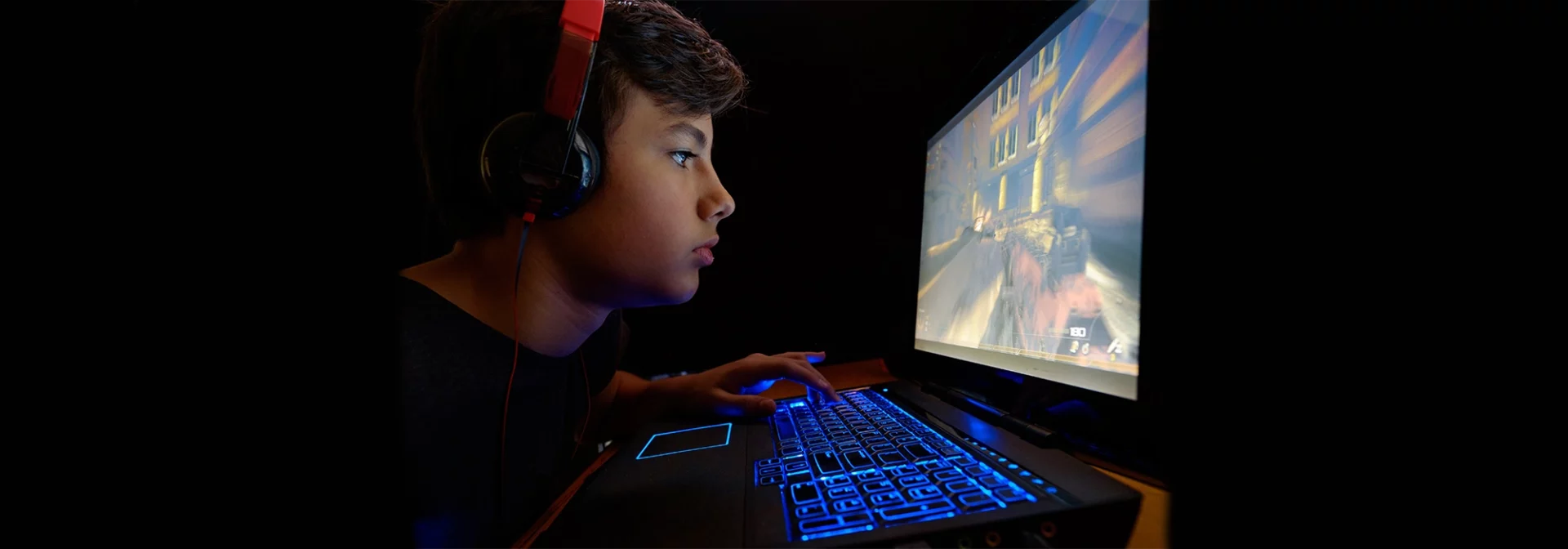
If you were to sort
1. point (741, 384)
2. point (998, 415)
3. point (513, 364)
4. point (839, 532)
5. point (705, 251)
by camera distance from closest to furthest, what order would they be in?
point (839, 532), point (998, 415), point (513, 364), point (705, 251), point (741, 384)

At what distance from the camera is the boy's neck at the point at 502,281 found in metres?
0.69

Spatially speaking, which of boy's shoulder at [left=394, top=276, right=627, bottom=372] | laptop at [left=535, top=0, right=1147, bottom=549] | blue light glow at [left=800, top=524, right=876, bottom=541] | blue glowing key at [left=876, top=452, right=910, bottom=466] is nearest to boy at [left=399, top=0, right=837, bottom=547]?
boy's shoulder at [left=394, top=276, right=627, bottom=372]

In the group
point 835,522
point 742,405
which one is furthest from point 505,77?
point 835,522

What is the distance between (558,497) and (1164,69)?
89 centimetres

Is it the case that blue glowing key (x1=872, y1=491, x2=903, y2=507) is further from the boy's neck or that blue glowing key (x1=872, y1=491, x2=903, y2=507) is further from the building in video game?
the boy's neck

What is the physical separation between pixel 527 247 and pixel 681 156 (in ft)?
0.86

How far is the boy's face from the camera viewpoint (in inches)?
26.4

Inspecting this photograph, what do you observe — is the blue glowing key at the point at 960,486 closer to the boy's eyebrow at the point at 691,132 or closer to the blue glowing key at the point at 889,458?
the blue glowing key at the point at 889,458

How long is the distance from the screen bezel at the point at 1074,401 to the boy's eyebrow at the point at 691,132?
1.46 ft

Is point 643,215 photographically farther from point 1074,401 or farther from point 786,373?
point 1074,401

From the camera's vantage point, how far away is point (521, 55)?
2.12 feet

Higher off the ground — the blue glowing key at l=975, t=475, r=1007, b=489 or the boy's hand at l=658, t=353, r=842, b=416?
the blue glowing key at l=975, t=475, r=1007, b=489

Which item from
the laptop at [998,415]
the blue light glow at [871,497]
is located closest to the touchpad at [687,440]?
the laptop at [998,415]

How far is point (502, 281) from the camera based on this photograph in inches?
27.8
